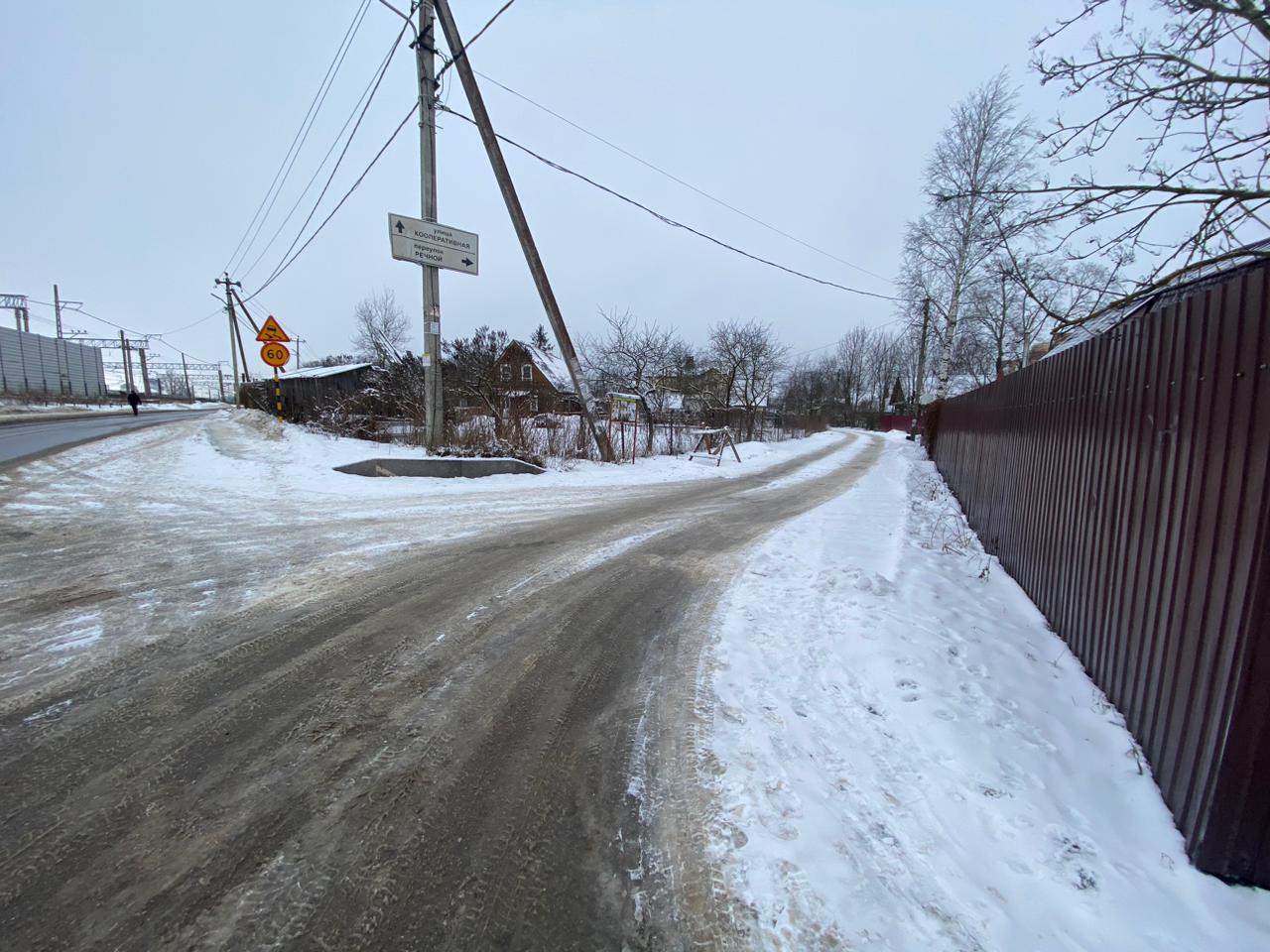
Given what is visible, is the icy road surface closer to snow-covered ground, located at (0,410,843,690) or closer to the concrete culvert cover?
snow-covered ground, located at (0,410,843,690)

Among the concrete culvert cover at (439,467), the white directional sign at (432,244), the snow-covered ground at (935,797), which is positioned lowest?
the snow-covered ground at (935,797)

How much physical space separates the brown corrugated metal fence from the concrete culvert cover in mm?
9449

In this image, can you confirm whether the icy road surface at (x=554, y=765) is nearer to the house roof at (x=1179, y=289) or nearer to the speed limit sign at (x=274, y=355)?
the house roof at (x=1179, y=289)

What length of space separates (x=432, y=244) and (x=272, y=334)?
5.14m

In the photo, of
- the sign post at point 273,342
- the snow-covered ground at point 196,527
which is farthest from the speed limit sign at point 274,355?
the snow-covered ground at point 196,527

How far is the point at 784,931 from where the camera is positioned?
65.5 inches

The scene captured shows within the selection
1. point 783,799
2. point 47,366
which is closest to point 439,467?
point 783,799

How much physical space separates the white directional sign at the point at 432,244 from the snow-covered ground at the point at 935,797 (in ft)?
32.4

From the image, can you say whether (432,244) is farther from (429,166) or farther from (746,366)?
(746,366)

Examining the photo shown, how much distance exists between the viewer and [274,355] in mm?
12766

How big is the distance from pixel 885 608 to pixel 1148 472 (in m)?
1.97

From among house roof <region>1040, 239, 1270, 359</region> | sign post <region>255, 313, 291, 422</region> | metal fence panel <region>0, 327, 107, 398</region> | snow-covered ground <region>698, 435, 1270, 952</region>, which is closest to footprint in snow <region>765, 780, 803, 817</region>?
snow-covered ground <region>698, 435, 1270, 952</region>

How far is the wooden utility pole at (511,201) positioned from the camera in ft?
34.6

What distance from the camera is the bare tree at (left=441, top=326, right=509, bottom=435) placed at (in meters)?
13.2
